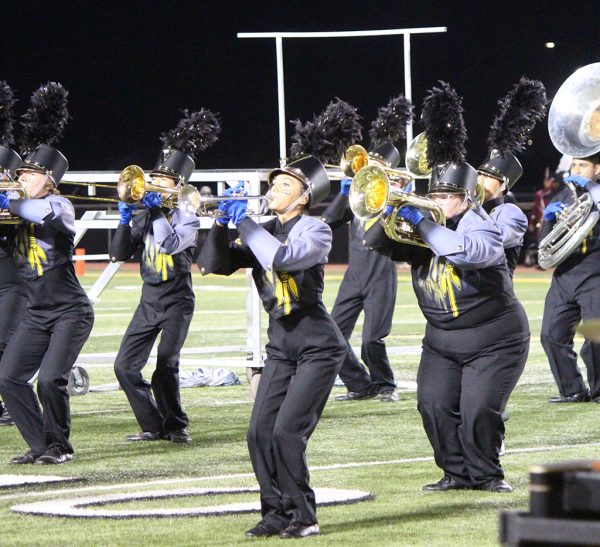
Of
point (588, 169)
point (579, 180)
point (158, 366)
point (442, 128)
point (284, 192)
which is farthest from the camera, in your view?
point (588, 169)

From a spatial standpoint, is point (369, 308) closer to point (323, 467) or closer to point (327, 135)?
point (323, 467)

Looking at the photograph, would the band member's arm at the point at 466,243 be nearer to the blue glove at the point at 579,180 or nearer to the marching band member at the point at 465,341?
the marching band member at the point at 465,341

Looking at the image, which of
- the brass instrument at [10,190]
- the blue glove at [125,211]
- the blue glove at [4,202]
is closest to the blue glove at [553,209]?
the blue glove at [125,211]

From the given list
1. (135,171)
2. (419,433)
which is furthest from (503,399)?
(135,171)

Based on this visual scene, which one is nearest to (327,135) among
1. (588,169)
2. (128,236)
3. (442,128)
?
(442,128)

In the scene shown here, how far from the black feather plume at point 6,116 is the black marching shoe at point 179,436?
216 centimetres

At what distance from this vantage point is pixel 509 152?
8695 mm

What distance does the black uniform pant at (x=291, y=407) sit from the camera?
19.4 feet

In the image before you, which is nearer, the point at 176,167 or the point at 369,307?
the point at 176,167

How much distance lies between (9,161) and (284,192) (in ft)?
10.5

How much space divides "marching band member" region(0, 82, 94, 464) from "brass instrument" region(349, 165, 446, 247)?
199 centimetres

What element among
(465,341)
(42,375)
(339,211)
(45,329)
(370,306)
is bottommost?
(370,306)

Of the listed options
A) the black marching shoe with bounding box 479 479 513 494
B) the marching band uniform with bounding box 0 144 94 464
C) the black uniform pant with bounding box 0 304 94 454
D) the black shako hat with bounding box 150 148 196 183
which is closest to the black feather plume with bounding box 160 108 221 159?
the black shako hat with bounding box 150 148 196 183

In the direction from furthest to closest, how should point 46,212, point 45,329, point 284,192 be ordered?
point 45,329
point 46,212
point 284,192
